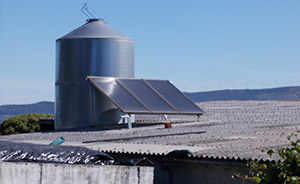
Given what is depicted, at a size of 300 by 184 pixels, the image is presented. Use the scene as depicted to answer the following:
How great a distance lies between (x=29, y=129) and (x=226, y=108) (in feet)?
108

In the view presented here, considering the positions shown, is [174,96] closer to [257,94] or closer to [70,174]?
[70,174]

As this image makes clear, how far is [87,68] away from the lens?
80.0 ft

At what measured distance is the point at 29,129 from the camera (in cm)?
5762

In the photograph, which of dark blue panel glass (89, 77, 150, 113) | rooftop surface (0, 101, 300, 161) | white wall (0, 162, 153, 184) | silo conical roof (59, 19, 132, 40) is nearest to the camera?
white wall (0, 162, 153, 184)

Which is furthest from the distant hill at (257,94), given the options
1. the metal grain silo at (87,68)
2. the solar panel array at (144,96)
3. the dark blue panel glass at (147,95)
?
the dark blue panel glass at (147,95)

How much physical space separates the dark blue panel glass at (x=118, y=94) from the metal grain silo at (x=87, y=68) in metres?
0.68

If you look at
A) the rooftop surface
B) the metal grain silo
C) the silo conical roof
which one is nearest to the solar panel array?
the rooftop surface

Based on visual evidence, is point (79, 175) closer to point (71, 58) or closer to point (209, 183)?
point (209, 183)

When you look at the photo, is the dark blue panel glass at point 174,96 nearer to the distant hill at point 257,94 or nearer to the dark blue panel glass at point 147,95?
the dark blue panel glass at point 147,95

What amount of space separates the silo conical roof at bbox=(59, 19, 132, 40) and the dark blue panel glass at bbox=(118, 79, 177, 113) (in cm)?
233

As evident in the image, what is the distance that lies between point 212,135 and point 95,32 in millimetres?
8158

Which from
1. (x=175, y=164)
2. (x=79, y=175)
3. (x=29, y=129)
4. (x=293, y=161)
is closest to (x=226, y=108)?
(x=175, y=164)

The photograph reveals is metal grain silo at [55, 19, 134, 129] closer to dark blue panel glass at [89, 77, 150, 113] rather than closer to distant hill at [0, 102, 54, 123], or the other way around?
dark blue panel glass at [89, 77, 150, 113]

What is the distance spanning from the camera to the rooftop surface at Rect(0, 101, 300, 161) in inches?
605
